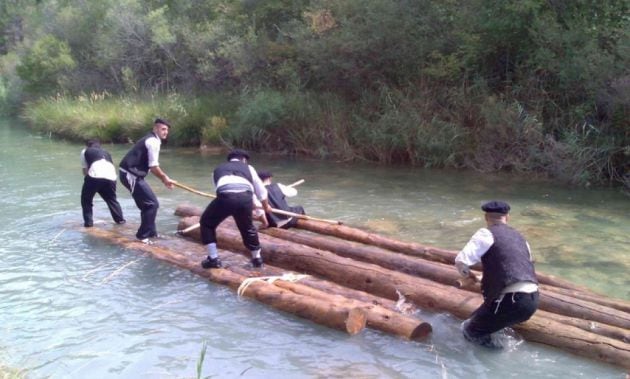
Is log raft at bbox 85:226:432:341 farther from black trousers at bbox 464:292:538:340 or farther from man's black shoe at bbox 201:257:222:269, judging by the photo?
black trousers at bbox 464:292:538:340

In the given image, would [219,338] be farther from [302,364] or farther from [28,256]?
[28,256]

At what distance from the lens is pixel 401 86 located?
18609mm

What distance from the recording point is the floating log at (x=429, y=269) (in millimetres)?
6098

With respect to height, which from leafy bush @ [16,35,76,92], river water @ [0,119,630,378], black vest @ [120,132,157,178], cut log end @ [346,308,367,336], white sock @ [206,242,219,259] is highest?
leafy bush @ [16,35,76,92]

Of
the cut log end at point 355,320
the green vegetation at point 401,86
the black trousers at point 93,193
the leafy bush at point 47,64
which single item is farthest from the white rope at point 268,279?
the leafy bush at point 47,64

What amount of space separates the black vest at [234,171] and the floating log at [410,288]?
1.09 meters

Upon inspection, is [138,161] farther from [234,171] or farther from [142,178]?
[234,171]

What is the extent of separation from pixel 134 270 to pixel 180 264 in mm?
620

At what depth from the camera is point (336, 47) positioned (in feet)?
61.1

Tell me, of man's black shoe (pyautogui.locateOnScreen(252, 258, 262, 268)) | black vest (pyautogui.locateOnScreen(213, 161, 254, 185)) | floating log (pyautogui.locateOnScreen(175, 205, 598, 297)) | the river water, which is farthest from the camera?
man's black shoe (pyautogui.locateOnScreen(252, 258, 262, 268))

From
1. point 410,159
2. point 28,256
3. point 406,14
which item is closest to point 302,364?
point 28,256

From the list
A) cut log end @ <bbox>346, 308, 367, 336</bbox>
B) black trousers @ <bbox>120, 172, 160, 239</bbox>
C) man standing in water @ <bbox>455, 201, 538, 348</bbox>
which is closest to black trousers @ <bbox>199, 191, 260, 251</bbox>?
black trousers @ <bbox>120, 172, 160, 239</bbox>

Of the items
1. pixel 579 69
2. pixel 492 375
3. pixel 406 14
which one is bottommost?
pixel 492 375

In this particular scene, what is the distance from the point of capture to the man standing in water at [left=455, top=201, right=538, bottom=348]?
5605mm
